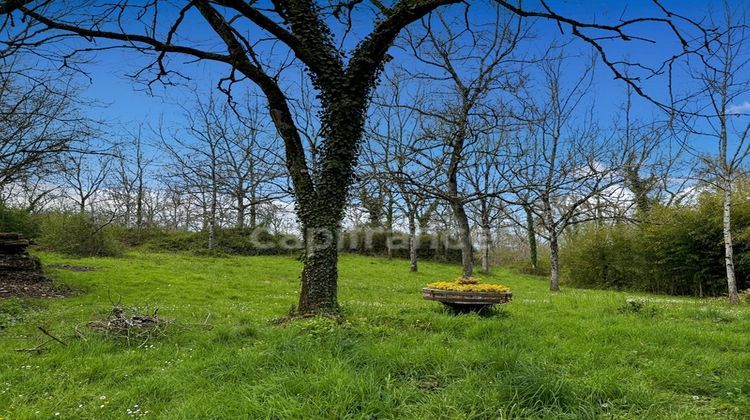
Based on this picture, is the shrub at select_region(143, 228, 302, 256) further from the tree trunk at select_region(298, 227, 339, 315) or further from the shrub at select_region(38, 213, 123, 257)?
the tree trunk at select_region(298, 227, 339, 315)

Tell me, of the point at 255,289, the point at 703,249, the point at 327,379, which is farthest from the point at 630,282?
the point at 327,379

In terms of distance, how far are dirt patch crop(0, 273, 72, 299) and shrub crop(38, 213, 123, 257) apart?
981 centimetres

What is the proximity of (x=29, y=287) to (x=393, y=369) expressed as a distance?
37.4 feet

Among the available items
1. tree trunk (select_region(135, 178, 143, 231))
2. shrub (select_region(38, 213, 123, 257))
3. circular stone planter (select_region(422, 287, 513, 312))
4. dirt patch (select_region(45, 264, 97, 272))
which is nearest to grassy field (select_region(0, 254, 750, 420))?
circular stone planter (select_region(422, 287, 513, 312))

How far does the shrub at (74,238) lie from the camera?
2106 centimetres

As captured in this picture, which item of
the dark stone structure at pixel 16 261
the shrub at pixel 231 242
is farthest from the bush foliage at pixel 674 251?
the dark stone structure at pixel 16 261

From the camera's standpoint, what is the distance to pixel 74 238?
69.3ft

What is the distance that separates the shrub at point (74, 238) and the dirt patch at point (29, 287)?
32.2 ft

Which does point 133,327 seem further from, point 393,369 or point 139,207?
point 139,207

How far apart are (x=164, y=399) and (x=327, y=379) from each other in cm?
142

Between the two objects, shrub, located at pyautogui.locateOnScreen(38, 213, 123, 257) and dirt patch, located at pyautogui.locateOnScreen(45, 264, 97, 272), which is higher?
shrub, located at pyautogui.locateOnScreen(38, 213, 123, 257)

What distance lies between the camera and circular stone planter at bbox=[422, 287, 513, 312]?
738 centimetres

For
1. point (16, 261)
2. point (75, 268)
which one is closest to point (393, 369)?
point (16, 261)

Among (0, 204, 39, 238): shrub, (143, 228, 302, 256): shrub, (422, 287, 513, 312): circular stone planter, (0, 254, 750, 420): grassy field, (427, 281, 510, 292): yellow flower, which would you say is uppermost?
(0, 204, 39, 238): shrub
